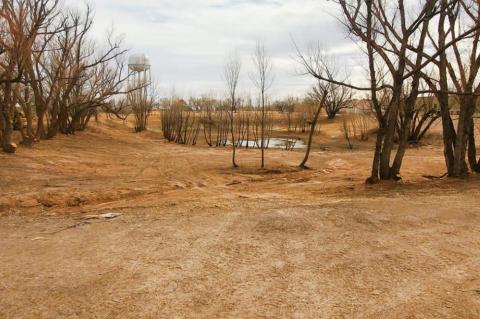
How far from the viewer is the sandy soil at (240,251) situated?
13.6ft

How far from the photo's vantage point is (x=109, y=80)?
26.0m

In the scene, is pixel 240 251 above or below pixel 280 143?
above

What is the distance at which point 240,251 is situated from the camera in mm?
5648

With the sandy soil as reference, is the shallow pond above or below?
below

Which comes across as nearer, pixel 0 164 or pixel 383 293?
pixel 383 293

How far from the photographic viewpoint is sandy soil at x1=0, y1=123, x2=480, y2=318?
13.6 ft

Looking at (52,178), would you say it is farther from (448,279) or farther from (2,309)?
(448,279)

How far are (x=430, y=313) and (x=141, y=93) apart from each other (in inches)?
1470

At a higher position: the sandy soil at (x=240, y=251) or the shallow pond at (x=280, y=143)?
the sandy soil at (x=240, y=251)

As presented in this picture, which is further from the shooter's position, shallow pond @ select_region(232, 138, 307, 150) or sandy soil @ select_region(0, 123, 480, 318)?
shallow pond @ select_region(232, 138, 307, 150)

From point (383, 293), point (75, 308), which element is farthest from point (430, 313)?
point (75, 308)

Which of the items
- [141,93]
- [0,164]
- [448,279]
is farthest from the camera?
[141,93]

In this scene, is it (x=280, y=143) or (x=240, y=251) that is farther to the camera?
(x=280, y=143)

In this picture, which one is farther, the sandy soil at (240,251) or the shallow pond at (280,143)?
the shallow pond at (280,143)
